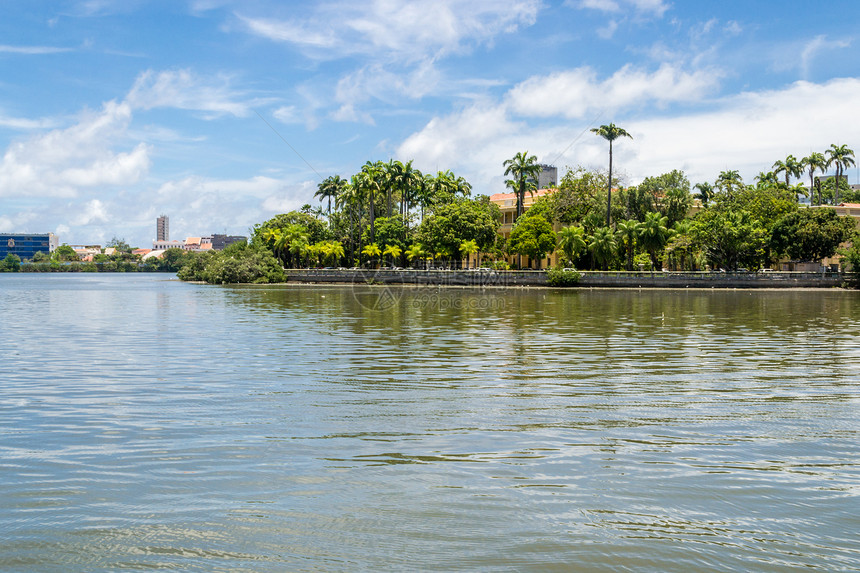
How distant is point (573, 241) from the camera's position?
260 ft

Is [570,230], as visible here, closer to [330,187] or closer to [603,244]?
[603,244]

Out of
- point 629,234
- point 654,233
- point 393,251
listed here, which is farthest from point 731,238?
point 393,251

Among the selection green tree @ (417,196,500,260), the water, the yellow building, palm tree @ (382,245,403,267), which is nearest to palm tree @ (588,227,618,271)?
green tree @ (417,196,500,260)

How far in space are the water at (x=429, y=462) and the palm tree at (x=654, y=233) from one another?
59.0m

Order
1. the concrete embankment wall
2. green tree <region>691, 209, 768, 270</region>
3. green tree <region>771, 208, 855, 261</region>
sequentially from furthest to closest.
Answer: green tree <region>691, 209, 768, 270</region>, green tree <region>771, 208, 855, 261</region>, the concrete embankment wall

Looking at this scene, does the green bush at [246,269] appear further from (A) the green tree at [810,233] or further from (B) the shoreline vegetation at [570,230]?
(A) the green tree at [810,233]

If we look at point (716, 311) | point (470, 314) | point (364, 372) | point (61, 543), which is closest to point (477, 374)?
point (364, 372)

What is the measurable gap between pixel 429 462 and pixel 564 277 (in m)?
67.6

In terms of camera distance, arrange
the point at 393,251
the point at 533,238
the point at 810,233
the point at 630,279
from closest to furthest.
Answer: the point at 630,279 → the point at 810,233 → the point at 533,238 → the point at 393,251

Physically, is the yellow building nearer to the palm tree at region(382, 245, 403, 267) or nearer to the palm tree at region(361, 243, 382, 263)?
the palm tree at region(382, 245, 403, 267)

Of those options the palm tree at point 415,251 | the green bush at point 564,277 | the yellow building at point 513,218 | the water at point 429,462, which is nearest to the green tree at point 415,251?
the palm tree at point 415,251

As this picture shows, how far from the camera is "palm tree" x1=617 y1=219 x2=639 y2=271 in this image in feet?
252

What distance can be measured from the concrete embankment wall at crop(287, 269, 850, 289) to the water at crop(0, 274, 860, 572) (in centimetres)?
5510

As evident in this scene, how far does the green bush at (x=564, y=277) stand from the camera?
74.0 metres
